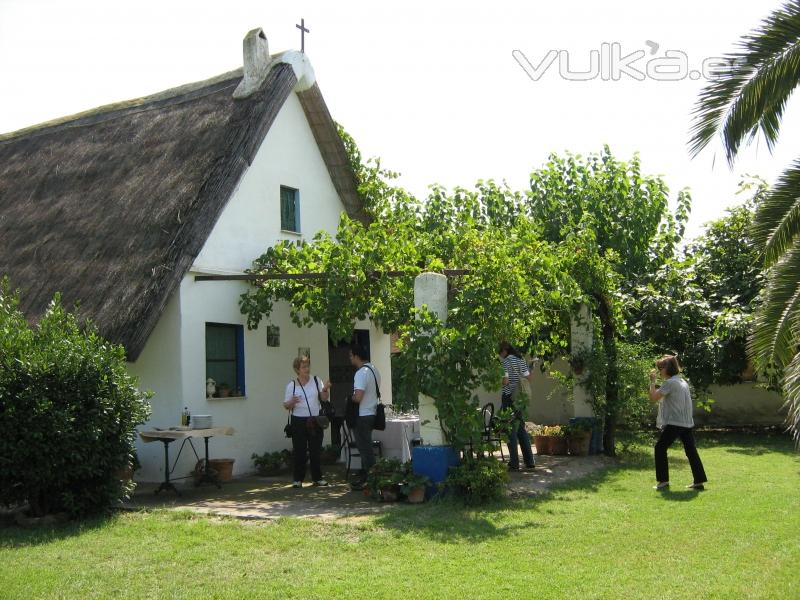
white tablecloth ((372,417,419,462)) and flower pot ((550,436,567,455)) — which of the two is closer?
white tablecloth ((372,417,419,462))

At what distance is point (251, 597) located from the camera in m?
5.76

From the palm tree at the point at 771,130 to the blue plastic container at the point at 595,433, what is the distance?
5004 mm

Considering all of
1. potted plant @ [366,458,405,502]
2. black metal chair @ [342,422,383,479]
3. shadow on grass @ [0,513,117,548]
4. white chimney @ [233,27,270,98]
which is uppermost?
white chimney @ [233,27,270,98]

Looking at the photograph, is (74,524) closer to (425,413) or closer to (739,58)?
(425,413)

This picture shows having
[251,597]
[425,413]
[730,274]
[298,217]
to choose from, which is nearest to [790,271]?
[425,413]

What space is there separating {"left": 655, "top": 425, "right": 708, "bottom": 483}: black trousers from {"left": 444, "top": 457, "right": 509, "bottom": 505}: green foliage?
2003mm

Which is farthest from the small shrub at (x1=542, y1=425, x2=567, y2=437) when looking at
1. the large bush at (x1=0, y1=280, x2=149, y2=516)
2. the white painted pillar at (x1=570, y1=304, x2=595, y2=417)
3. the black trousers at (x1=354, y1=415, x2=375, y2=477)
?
the large bush at (x1=0, y1=280, x2=149, y2=516)

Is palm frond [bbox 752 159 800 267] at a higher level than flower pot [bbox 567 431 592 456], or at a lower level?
higher

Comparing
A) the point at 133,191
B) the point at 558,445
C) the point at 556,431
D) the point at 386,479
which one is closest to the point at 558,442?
the point at 558,445

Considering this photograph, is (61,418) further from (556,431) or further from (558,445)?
(556,431)

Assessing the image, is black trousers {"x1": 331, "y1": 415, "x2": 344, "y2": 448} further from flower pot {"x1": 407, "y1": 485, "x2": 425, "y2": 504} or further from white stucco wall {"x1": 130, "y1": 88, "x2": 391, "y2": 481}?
flower pot {"x1": 407, "y1": 485, "x2": 425, "y2": 504}

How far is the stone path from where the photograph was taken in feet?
29.2

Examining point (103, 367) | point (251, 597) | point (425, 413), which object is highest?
point (103, 367)

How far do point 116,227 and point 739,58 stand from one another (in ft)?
27.6
